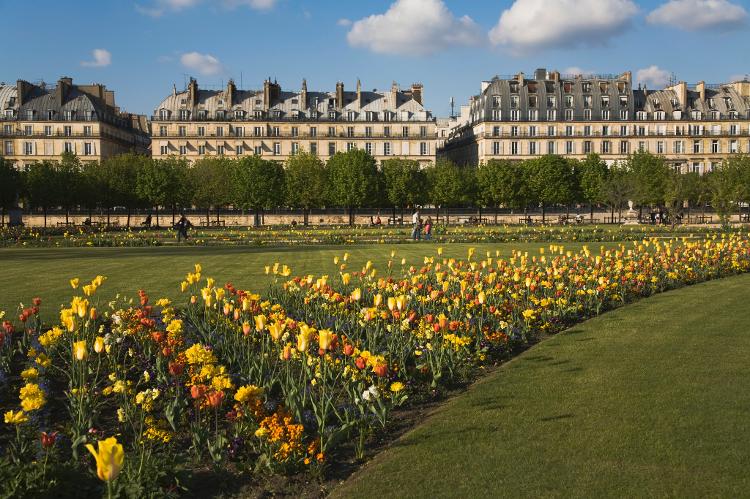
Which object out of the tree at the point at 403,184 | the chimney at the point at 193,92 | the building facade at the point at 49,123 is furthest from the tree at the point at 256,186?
the building facade at the point at 49,123

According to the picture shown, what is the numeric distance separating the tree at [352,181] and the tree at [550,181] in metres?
18.7

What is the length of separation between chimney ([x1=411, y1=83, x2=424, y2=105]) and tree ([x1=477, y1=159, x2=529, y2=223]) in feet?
83.4

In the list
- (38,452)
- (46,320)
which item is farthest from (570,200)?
(38,452)

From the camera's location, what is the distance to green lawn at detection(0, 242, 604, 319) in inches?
684

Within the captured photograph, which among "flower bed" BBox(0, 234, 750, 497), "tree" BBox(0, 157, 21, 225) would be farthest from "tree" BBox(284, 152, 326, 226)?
"flower bed" BBox(0, 234, 750, 497)

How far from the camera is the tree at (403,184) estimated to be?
8478 cm

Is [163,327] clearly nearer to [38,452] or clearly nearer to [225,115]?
[38,452]

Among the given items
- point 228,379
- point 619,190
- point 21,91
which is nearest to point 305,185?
point 619,190

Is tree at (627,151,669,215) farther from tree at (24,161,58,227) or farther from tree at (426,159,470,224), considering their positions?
tree at (24,161,58,227)

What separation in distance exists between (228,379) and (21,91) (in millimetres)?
107466

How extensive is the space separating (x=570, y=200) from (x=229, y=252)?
211 feet

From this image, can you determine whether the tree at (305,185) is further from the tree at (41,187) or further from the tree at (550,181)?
the tree at (550,181)

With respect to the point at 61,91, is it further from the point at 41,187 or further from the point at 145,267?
the point at 145,267

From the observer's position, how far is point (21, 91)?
10150cm
